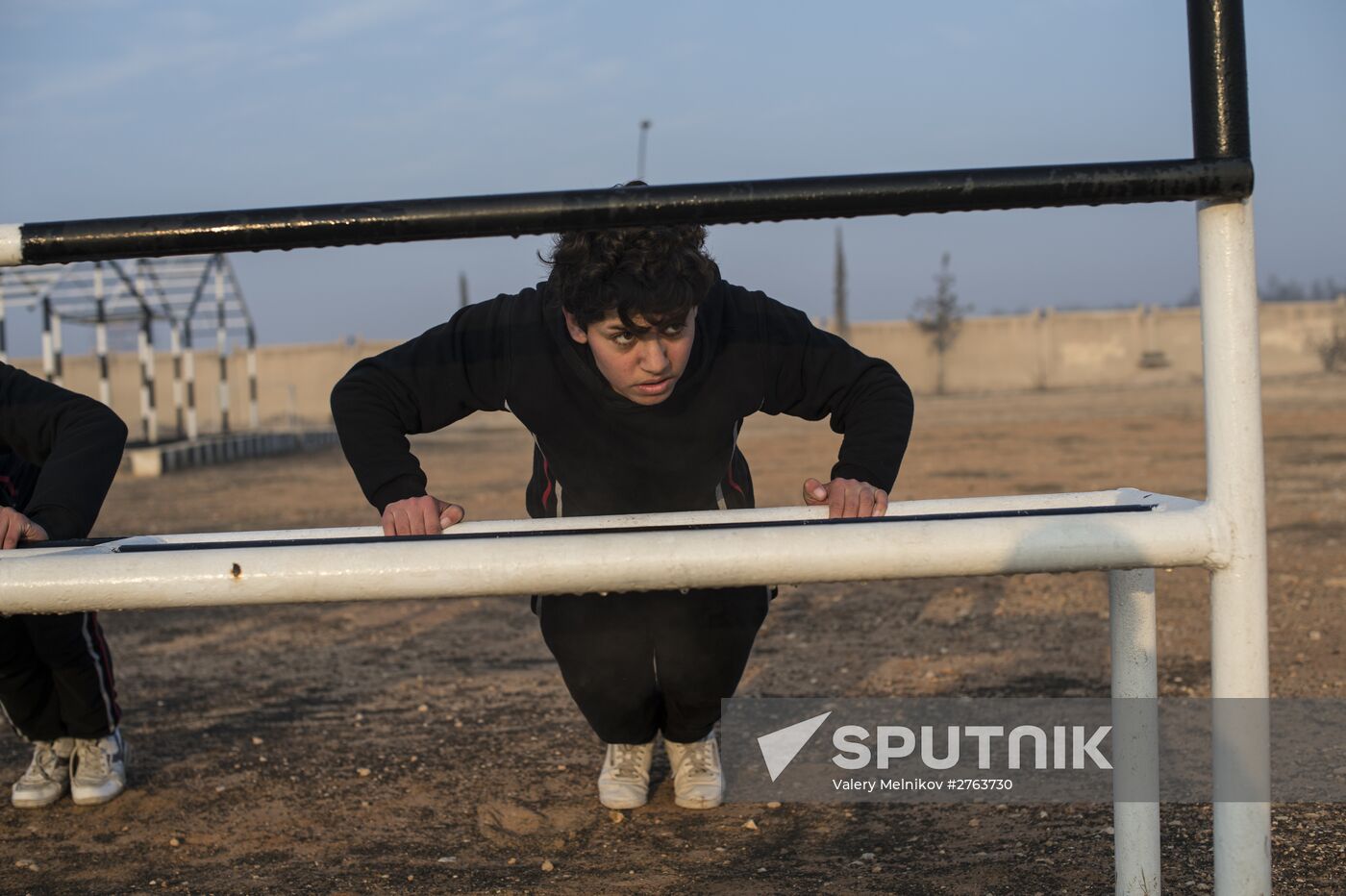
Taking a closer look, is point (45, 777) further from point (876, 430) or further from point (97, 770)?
point (876, 430)

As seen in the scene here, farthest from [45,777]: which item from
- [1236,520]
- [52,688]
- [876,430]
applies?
[1236,520]

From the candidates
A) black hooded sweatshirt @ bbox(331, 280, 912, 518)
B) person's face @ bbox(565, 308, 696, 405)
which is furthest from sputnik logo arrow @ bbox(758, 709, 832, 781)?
person's face @ bbox(565, 308, 696, 405)

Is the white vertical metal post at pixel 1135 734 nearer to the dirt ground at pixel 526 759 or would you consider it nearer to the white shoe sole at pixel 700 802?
the dirt ground at pixel 526 759

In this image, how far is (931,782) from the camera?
118 inches

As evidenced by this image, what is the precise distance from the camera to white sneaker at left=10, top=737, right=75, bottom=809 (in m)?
3.15

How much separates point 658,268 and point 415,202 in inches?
44.9

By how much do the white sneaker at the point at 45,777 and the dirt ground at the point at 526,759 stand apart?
0.06m

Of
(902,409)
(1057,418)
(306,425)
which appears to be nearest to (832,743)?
(902,409)

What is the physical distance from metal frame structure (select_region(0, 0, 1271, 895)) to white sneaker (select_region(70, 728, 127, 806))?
85.3 inches

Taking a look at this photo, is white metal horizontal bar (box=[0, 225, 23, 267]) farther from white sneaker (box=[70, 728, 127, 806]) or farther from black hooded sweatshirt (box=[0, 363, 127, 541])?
white sneaker (box=[70, 728, 127, 806])

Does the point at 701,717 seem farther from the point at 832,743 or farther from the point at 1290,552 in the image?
the point at 1290,552

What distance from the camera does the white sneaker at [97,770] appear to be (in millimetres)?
3146

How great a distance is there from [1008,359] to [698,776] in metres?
37.3

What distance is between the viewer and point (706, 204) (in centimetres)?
124
